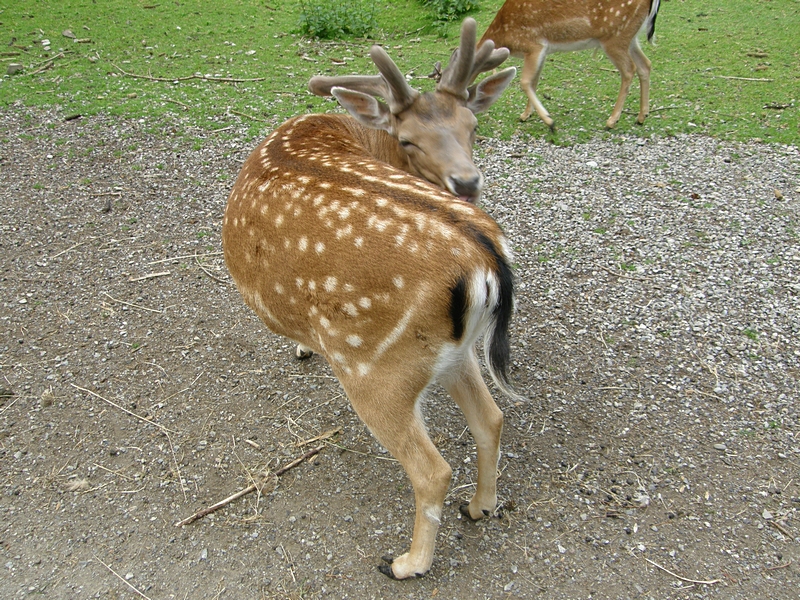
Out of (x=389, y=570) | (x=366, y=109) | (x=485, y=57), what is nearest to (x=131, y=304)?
(x=366, y=109)

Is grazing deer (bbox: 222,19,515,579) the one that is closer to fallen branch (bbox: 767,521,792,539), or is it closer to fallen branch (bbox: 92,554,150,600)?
fallen branch (bbox: 92,554,150,600)

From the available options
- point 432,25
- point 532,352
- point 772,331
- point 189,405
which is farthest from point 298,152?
point 432,25

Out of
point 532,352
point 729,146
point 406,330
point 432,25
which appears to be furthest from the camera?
point 432,25

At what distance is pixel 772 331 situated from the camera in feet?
11.5

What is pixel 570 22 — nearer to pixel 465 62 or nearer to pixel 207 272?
pixel 465 62

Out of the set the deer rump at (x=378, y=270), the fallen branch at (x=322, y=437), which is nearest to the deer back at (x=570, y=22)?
the deer rump at (x=378, y=270)

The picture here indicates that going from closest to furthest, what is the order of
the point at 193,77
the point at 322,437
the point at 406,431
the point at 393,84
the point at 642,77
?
the point at 406,431 < the point at 393,84 < the point at 322,437 < the point at 642,77 < the point at 193,77

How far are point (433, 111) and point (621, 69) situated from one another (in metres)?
3.96

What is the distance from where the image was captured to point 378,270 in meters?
2.09

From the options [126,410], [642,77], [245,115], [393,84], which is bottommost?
[126,410]

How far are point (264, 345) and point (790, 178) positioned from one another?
14.2ft

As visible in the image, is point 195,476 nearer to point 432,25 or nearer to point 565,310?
point 565,310

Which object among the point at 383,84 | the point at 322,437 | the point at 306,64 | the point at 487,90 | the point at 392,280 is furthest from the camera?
the point at 306,64

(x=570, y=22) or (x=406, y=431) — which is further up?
(x=570, y=22)
